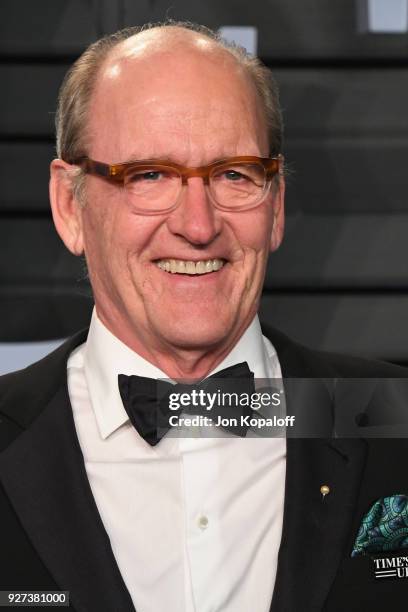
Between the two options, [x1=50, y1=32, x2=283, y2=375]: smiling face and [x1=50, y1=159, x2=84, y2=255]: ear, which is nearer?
[x1=50, y1=32, x2=283, y2=375]: smiling face

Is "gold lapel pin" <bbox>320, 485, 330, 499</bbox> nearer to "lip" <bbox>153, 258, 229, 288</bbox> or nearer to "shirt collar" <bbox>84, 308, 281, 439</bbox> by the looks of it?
"shirt collar" <bbox>84, 308, 281, 439</bbox>

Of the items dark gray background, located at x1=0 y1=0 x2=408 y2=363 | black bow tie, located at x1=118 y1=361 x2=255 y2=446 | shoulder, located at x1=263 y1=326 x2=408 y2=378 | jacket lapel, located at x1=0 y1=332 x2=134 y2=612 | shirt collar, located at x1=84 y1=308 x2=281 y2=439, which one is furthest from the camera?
dark gray background, located at x1=0 y1=0 x2=408 y2=363

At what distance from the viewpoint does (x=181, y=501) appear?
4.88ft

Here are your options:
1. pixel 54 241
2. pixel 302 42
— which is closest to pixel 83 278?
pixel 54 241

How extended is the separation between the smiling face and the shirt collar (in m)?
0.01

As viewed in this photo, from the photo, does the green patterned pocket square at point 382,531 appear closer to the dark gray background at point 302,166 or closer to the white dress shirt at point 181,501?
the white dress shirt at point 181,501

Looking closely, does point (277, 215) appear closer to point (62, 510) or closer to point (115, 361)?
point (115, 361)

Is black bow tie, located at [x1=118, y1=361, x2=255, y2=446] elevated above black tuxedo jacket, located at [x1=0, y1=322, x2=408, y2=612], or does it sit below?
above

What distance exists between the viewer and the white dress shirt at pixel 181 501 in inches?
56.0

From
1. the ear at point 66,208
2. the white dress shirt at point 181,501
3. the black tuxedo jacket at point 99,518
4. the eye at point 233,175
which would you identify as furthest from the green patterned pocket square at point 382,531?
the ear at point 66,208

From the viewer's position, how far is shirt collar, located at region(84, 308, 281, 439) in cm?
159

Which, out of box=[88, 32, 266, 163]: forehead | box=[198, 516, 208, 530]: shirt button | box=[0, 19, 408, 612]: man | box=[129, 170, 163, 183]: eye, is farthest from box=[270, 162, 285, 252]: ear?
box=[198, 516, 208, 530]: shirt button

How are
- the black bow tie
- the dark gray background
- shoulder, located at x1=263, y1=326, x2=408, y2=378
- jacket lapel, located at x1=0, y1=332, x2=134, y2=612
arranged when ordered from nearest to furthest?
jacket lapel, located at x1=0, y1=332, x2=134, y2=612 < the black bow tie < shoulder, located at x1=263, y1=326, x2=408, y2=378 < the dark gray background

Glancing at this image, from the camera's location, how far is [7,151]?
259 cm
